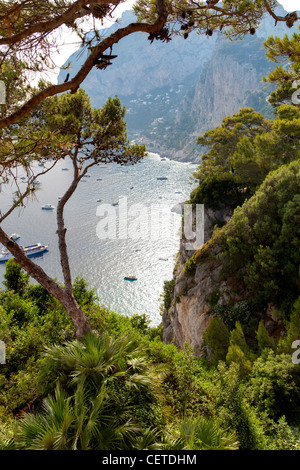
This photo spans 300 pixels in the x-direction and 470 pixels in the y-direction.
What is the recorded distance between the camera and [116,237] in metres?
53.4

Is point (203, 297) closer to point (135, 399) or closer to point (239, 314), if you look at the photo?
point (239, 314)

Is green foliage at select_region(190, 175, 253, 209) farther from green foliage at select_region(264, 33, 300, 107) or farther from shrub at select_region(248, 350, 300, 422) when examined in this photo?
shrub at select_region(248, 350, 300, 422)

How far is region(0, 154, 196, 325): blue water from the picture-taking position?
131 feet

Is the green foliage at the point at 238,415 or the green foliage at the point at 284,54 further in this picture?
the green foliage at the point at 284,54

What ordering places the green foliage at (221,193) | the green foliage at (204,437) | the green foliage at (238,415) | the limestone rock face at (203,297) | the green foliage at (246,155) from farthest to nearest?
the green foliage at (221,193) < the green foliage at (246,155) < the limestone rock face at (203,297) < the green foliage at (238,415) < the green foliage at (204,437)

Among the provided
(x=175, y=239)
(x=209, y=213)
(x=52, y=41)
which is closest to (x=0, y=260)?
(x=175, y=239)

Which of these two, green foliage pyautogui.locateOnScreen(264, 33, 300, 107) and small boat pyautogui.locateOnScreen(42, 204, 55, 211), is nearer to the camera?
green foliage pyautogui.locateOnScreen(264, 33, 300, 107)

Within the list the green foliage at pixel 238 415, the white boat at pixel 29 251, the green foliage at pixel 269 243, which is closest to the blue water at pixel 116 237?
the white boat at pixel 29 251

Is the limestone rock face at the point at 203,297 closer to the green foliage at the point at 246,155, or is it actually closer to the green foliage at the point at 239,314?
the green foliage at the point at 239,314

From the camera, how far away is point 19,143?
4098 mm

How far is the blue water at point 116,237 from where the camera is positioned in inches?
1575

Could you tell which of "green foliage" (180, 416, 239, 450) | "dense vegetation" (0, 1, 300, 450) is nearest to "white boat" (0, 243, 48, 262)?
"dense vegetation" (0, 1, 300, 450)

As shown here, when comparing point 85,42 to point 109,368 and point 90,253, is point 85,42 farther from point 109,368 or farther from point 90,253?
point 90,253

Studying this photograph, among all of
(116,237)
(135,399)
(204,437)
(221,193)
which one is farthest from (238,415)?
(116,237)
